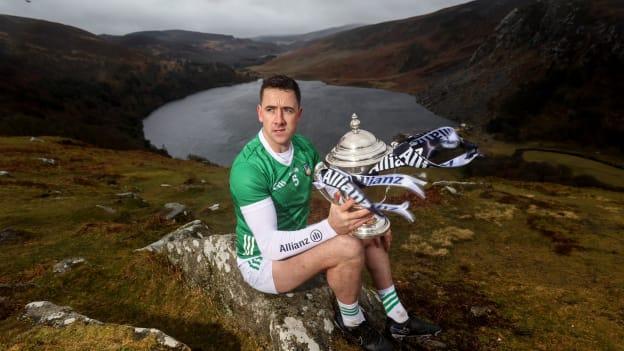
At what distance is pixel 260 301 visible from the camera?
5.43m

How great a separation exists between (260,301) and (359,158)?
2717 mm

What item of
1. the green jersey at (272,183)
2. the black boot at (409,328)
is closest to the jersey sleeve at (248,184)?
the green jersey at (272,183)

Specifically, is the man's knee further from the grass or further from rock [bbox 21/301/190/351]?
rock [bbox 21/301/190/351]

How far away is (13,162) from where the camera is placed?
27.7 m

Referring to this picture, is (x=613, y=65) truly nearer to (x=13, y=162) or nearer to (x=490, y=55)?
(x=490, y=55)

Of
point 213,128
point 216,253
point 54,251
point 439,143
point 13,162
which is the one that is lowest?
point 213,128

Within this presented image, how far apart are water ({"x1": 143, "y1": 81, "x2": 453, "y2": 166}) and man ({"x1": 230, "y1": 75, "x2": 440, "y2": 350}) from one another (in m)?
71.3

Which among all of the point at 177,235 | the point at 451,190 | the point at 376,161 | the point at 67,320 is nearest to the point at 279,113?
the point at 376,161

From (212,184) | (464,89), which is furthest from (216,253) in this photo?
(464,89)

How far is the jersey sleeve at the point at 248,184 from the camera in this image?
4488 mm

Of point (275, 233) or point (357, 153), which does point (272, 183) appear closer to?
point (275, 233)

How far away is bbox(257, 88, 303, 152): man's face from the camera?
15.2 ft

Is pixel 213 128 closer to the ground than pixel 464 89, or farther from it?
closer to the ground

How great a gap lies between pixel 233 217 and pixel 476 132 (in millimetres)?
92830
